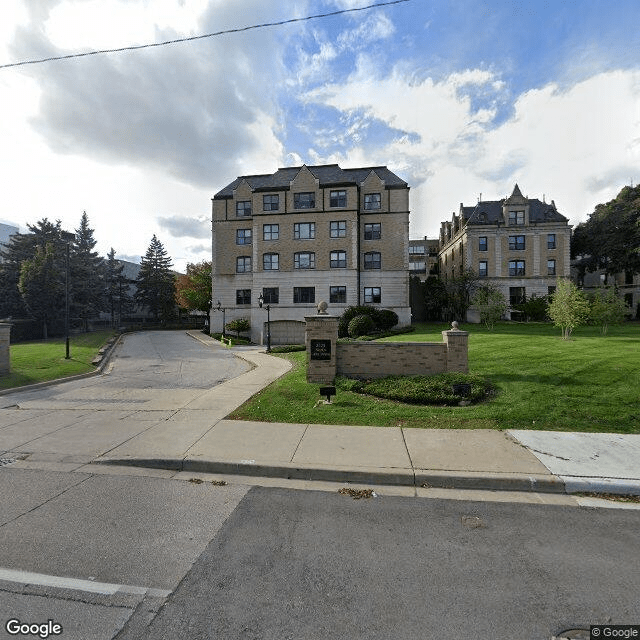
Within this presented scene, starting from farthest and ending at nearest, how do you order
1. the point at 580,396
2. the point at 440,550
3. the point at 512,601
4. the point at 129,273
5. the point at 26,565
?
the point at 129,273 < the point at 580,396 < the point at 440,550 < the point at 26,565 < the point at 512,601

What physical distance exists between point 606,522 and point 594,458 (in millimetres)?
1792

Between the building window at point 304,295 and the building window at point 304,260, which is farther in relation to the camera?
the building window at point 304,260

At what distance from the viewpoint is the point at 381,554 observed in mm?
3373

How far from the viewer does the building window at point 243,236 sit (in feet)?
120

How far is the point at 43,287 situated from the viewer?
32906 mm

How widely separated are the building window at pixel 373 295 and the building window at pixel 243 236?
13.8m

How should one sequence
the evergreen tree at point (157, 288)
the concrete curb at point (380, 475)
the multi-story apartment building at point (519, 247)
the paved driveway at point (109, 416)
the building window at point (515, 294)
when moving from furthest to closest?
1. the evergreen tree at point (157, 288)
2. the building window at point (515, 294)
3. the multi-story apartment building at point (519, 247)
4. the paved driveway at point (109, 416)
5. the concrete curb at point (380, 475)

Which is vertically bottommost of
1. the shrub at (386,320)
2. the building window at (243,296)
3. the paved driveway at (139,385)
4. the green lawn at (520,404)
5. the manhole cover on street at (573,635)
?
the paved driveway at (139,385)

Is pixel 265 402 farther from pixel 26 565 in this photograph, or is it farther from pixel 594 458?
pixel 594 458

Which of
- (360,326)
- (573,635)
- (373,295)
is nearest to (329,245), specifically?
(373,295)

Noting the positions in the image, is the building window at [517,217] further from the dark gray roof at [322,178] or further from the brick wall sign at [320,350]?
the brick wall sign at [320,350]

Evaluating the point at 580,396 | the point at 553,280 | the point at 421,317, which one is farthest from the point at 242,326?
the point at 553,280

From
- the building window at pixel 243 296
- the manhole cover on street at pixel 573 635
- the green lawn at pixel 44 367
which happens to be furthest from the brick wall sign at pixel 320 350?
the building window at pixel 243 296

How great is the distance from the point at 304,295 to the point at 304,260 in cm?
349
